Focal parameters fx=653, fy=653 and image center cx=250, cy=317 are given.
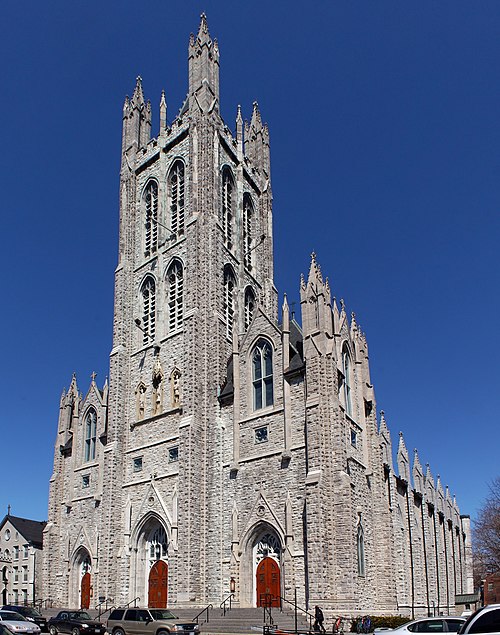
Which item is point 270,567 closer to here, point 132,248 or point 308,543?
point 308,543

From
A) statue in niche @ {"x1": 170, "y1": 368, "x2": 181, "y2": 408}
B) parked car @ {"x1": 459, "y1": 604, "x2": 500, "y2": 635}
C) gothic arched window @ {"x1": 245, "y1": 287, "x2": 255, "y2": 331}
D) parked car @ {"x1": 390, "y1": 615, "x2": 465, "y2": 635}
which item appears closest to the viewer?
parked car @ {"x1": 459, "y1": 604, "x2": 500, "y2": 635}

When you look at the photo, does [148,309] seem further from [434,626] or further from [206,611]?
[434,626]

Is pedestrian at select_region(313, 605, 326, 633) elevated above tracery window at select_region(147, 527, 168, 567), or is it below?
below

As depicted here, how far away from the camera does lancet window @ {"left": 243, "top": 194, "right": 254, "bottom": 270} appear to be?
43.5 meters

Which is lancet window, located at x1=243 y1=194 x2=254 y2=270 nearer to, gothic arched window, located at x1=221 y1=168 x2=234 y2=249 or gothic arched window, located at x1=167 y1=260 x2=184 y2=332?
gothic arched window, located at x1=221 y1=168 x2=234 y2=249

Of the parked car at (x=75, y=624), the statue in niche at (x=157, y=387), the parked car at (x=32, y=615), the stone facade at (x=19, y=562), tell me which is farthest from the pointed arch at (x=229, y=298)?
the stone facade at (x=19, y=562)

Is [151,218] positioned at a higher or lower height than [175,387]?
higher

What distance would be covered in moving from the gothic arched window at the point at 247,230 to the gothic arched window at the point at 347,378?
11.4m

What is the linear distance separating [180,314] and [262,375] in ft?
24.3

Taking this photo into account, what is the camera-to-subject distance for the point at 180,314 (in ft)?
125

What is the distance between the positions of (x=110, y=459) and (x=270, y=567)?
11764 millimetres

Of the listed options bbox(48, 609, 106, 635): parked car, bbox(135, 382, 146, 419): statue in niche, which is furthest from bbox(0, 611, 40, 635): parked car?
bbox(135, 382, 146, 419): statue in niche

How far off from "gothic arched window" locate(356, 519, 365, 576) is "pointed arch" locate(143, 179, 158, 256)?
70.9ft

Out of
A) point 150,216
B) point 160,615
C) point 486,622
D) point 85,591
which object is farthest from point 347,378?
point 486,622
